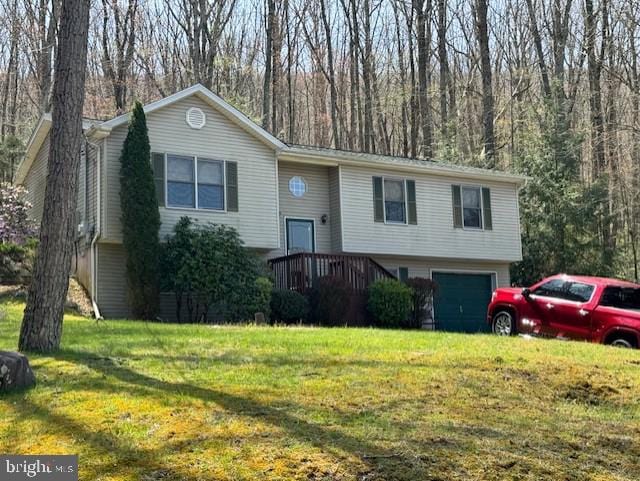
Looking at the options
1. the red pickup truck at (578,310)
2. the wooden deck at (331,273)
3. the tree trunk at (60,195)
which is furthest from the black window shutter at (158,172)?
the red pickup truck at (578,310)

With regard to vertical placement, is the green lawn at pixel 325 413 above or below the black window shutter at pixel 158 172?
below

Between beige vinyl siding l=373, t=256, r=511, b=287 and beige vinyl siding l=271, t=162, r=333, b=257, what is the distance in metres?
1.82

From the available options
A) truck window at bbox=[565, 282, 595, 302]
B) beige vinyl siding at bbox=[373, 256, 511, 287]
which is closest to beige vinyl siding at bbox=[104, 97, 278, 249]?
beige vinyl siding at bbox=[373, 256, 511, 287]

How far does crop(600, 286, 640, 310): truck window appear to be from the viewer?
13758 millimetres

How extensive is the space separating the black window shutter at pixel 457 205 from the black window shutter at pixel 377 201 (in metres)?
2.77

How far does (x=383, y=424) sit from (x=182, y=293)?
11.6 meters

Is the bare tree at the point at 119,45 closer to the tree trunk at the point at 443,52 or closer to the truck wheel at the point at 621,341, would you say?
the tree trunk at the point at 443,52

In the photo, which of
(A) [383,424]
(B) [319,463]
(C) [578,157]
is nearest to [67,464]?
(B) [319,463]

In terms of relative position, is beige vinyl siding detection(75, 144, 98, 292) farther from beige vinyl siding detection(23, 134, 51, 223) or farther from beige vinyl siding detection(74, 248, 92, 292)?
beige vinyl siding detection(23, 134, 51, 223)

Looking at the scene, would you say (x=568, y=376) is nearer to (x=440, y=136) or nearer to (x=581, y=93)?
(x=440, y=136)

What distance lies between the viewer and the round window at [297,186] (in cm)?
2078

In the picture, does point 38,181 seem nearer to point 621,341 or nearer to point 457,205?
point 457,205

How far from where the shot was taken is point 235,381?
7.37 m

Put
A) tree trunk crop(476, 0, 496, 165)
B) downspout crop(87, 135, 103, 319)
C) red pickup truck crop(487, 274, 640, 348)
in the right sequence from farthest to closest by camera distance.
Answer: tree trunk crop(476, 0, 496, 165) < downspout crop(87, 135, 103, 319) < red pickup truck crop(487, 274, 640, 348)
